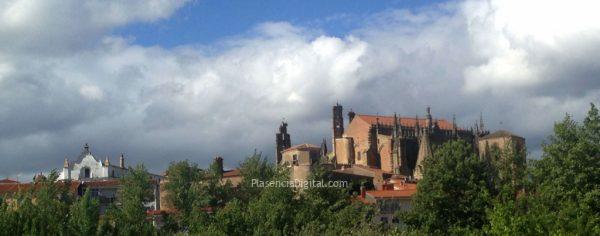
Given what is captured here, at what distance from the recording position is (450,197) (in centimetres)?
5941

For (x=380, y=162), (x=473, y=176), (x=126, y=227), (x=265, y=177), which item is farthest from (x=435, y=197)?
(x=380, y=162)

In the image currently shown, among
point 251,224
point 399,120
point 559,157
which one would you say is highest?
point 399,120

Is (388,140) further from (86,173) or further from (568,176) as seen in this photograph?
(568,176)

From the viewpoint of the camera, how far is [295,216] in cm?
6406

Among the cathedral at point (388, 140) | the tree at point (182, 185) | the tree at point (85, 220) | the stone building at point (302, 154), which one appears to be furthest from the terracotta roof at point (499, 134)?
the tree at point (85, 220)

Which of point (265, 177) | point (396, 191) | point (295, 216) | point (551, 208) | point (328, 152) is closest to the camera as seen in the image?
point (551, 208)

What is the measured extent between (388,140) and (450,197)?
5880cm

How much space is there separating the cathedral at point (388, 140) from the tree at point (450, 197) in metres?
44.9

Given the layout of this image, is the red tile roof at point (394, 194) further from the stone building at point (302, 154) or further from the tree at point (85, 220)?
the tree at point (85, 220)

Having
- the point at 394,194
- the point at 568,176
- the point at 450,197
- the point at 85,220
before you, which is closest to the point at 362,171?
the point at 394,194

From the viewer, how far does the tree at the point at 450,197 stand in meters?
58.1

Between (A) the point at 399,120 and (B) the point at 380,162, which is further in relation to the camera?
(A) the point at 399,120

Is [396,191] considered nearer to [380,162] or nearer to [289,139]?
[380,162]

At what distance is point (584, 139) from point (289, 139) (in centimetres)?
7567
